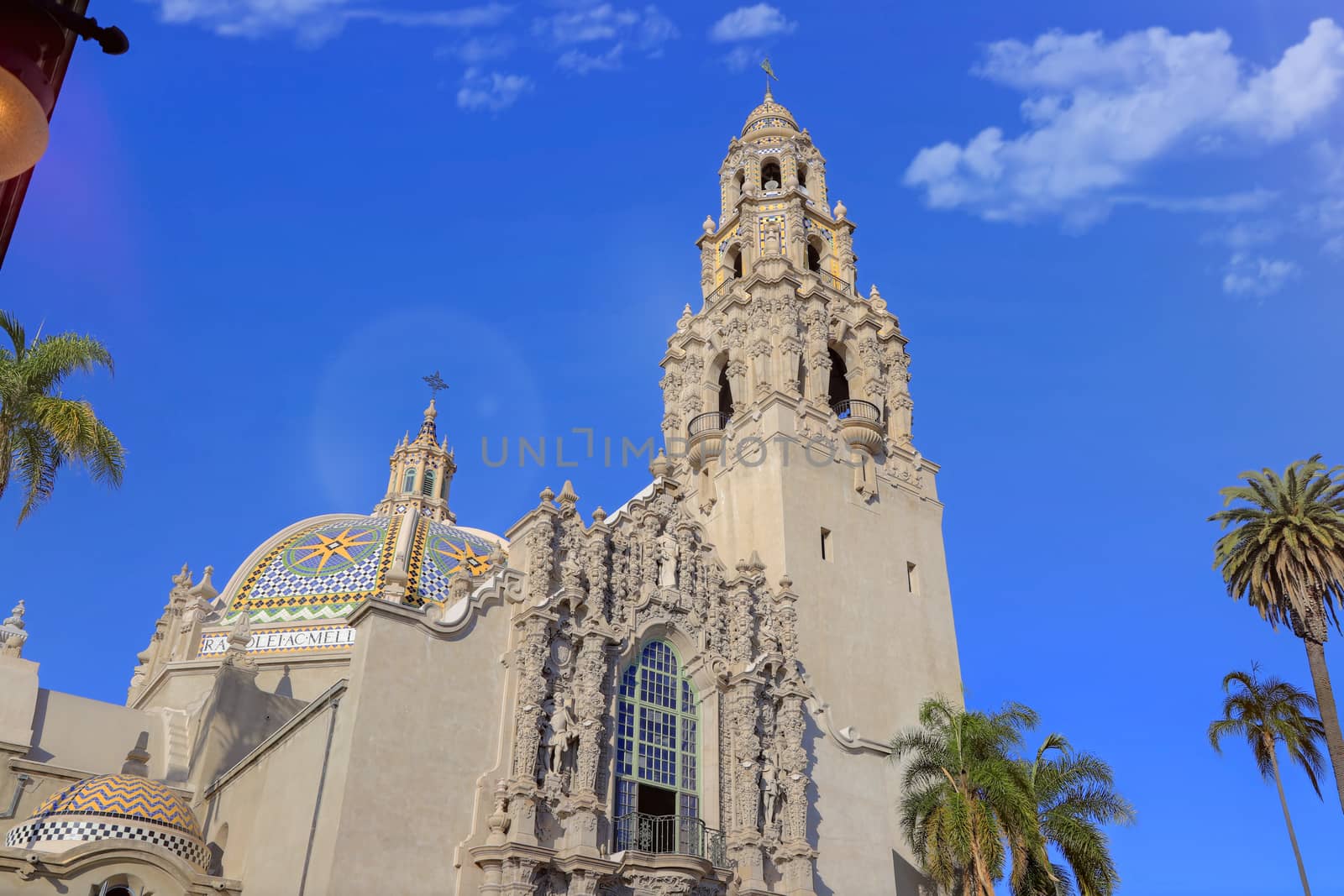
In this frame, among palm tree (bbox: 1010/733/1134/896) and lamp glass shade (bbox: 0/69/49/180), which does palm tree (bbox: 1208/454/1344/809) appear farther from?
lamp glass shade (bbox: 0/69/49/180)

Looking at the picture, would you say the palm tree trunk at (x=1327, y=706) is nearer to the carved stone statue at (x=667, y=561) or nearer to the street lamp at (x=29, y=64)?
the carved stone statue at (x=667, y=561)

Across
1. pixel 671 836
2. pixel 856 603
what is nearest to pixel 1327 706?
pixel 856 603

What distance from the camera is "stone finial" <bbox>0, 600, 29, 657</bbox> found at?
27.4 m

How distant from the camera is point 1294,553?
2706 centimetres

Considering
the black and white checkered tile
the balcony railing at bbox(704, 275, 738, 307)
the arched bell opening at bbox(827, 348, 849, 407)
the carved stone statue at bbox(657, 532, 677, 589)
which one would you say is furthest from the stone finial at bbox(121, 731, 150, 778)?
the arched bell opening at bbox(827, 348, 849, 407)

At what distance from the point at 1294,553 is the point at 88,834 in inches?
1111

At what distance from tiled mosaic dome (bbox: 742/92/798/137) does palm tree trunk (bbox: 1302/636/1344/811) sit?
1029 inches

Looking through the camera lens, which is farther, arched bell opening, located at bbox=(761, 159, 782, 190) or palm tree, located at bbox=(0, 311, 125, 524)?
arched bell opening, located at bbox=(761, 159, 782, 190)

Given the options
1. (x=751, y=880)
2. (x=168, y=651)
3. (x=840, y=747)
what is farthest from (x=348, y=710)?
(x=168, y=651)

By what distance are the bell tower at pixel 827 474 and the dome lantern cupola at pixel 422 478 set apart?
14790mm

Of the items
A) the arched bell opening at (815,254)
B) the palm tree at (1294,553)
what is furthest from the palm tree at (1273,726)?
the arched bell opening at (815,254)

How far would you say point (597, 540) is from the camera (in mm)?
23812

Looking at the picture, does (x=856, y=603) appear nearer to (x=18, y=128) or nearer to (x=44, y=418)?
(x=44, y=418)

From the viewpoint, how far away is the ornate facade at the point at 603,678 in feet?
64.4
